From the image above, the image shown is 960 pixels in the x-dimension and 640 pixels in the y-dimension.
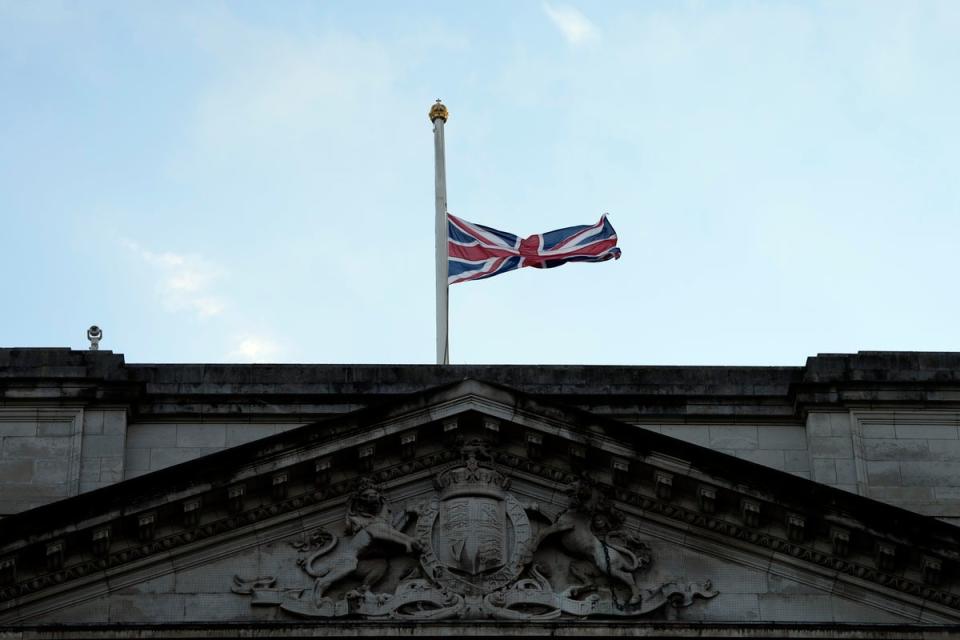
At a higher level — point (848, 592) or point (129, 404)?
point (129, 404)

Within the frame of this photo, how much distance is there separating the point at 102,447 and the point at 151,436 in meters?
0.83

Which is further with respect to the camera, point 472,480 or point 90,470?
point 90,470

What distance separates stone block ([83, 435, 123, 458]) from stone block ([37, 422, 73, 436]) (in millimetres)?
302

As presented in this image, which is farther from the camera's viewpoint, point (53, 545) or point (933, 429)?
point (933, 429)

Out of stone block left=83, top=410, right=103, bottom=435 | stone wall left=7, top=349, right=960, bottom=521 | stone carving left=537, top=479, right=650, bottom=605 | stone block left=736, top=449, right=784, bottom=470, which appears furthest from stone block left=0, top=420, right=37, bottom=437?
stone block left=736, top=449, right=784, bottom=470

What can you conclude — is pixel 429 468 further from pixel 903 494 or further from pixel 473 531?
pixel 903 494

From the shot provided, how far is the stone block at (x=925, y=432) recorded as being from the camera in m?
40.5

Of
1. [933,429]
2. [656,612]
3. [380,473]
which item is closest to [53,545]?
[380,473]

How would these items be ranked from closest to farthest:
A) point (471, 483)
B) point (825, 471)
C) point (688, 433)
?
point (471, 483), point (825, 471), point (688, 433)

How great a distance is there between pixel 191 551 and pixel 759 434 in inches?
364

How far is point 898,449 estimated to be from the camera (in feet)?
132

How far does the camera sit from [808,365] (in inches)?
1614

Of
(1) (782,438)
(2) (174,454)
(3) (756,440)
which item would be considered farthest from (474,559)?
(1) (782,438)

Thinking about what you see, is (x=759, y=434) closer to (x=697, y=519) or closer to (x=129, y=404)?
(x=697, y=519)
